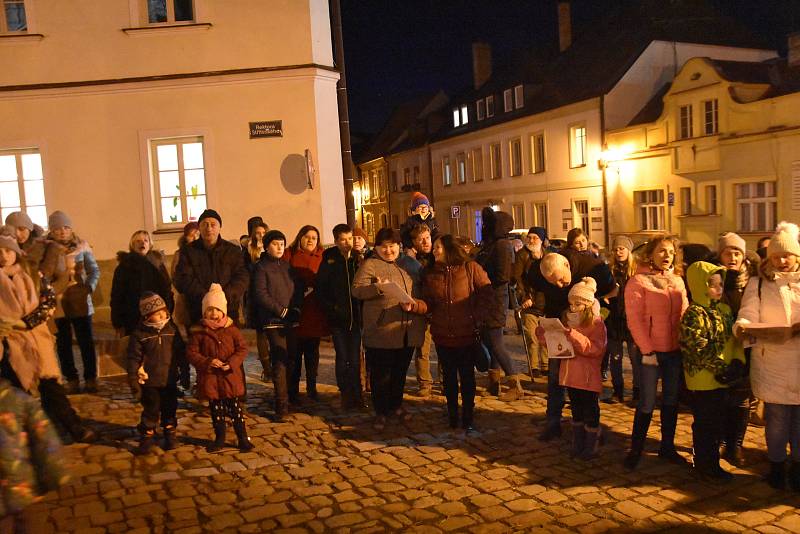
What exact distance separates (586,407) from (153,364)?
350 centimetres

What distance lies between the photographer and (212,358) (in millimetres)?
5961

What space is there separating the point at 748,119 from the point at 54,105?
823 inches

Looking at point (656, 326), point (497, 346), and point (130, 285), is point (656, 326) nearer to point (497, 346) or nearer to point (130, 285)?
point (497, 346)

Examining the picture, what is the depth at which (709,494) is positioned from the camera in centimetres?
497

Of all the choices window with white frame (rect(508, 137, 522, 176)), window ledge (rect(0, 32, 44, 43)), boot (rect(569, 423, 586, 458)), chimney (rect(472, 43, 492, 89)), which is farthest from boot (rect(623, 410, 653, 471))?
chimney (rect(472, 43, 492, 89))

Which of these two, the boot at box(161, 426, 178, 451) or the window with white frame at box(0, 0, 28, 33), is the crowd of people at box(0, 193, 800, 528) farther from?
the window with white frame at box(0, 0, 28, 33)

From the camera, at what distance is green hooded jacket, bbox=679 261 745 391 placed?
5035 mm

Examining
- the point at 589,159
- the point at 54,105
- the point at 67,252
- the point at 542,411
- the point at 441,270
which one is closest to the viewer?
the point at 441,270

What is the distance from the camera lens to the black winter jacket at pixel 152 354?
19.6ft

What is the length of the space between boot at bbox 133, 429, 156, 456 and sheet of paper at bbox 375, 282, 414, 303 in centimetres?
232

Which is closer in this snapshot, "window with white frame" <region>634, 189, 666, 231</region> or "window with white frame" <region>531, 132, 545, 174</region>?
"window with white frame" <region>634, 189, 666, 231</region>

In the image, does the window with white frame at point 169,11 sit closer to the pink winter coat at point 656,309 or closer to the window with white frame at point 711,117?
the pink winter coat at point 656,309

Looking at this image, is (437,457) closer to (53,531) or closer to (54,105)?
(53,531)

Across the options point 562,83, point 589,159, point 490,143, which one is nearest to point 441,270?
point 589,159
